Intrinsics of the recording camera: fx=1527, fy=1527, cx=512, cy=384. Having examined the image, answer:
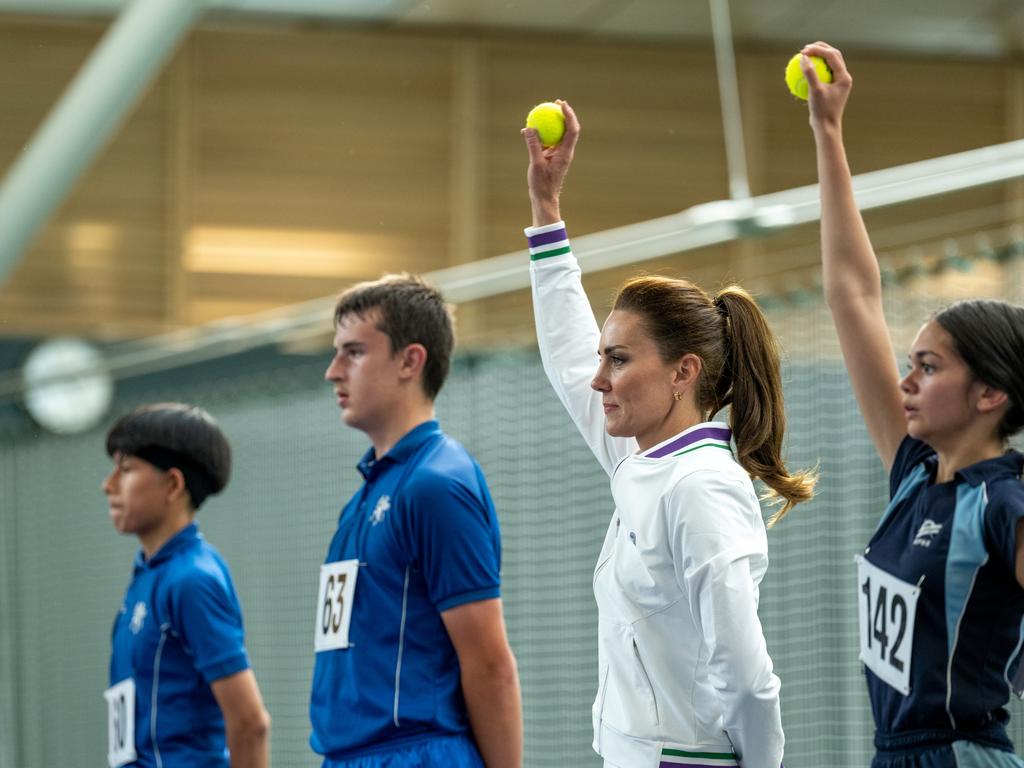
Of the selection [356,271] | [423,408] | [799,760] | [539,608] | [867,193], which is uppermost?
[356,271]

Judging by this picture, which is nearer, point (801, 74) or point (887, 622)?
point (887, 622)

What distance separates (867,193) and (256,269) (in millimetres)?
5350

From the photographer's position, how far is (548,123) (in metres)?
2.44

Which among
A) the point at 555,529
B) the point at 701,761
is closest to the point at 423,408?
the point at 701,761

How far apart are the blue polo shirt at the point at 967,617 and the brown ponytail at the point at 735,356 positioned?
22cm

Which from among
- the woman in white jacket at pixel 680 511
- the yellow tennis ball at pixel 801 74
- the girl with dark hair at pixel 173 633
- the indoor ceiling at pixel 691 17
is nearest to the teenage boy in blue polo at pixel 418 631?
the woman in white jacket at pixel 680 511

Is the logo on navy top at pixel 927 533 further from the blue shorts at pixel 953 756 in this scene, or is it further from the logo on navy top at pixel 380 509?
the logo on navy top at pixel 380 509

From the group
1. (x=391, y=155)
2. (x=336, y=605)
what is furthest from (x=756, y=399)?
(x=391, y=155)

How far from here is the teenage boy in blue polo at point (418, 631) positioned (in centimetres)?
242

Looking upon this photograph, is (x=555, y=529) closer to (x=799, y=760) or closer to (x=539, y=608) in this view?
(x=539, y=608)

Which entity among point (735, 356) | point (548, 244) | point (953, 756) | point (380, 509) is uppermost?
point (548, 244)

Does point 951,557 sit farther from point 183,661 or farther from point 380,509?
point 183,661

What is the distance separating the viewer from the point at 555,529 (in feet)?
15.7

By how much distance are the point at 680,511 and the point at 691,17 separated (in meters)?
6.81
